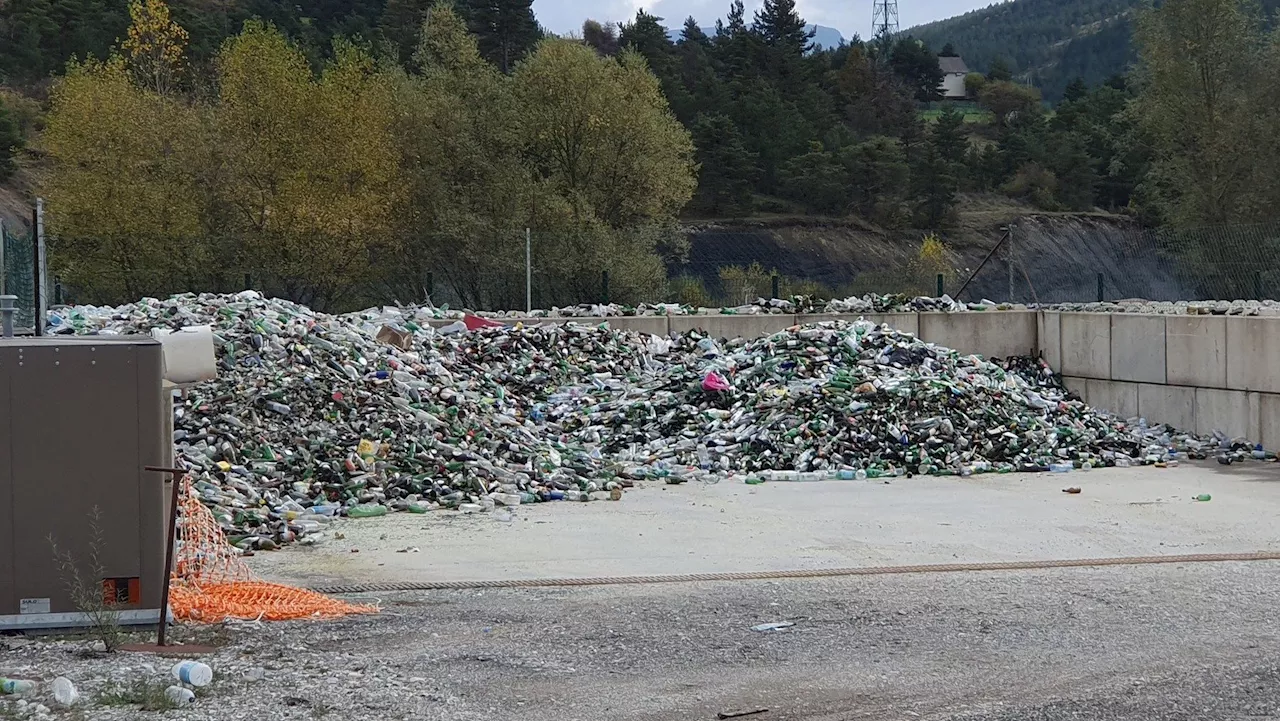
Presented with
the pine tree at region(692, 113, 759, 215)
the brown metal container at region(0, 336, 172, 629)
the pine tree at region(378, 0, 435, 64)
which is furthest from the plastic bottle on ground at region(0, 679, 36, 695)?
the pine tree at region(692, 113, 759, 215)

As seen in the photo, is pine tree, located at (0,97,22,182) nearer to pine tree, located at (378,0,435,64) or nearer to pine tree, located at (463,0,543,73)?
pine tree, located at (378,0,435,64)

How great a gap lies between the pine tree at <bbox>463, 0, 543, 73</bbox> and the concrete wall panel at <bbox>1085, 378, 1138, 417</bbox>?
55783 millimetres

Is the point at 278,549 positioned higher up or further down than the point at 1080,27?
further down

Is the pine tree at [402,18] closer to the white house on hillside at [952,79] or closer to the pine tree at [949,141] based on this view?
the pine tree at [949,141]

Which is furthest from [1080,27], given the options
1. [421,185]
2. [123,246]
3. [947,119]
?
[123,246]

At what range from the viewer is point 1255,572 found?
8.09 meters

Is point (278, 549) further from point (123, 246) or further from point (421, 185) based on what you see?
point (421, 185)

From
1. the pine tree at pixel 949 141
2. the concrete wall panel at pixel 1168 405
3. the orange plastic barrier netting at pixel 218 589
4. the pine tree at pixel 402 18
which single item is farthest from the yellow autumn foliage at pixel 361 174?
the pine tree at pixel 949 141

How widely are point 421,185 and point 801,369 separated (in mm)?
22345

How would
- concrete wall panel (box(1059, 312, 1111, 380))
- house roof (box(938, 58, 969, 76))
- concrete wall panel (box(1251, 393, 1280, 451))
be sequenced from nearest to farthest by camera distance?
1. concrete wall panel (box(1251, 393, 1280, 451))
2. concrete wall panel (box(1059, 312, 1111, 380))
3. house roof (box(938, 58, 969, 76))

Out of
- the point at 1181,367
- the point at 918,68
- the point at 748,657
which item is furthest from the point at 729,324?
the point at 918,68

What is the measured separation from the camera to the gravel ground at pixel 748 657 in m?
5.29

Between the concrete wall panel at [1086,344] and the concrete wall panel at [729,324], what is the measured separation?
374cm

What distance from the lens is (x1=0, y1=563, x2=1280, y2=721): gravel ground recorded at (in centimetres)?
529
